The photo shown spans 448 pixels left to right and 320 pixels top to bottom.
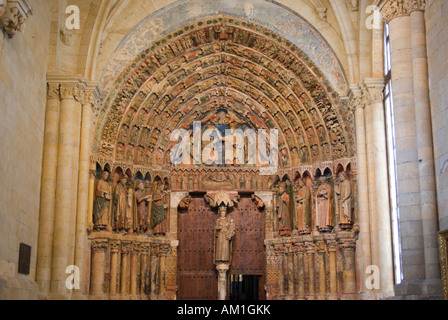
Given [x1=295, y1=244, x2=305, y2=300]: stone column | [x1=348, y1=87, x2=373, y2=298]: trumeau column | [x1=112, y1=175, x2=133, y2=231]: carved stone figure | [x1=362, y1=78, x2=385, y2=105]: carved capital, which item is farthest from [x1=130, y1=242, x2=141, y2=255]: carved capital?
[x1=362, y1=78, x2=385, y2=105]: carved capital

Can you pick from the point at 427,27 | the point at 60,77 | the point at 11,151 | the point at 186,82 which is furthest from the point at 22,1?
the point at 186,82

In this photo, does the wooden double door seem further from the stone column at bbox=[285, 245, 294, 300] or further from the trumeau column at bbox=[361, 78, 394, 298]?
the trumeau column at bbox=[361, 78, 394, 298]

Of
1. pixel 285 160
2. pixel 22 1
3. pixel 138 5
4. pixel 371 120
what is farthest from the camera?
pixel 285 160

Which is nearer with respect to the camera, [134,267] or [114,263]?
[114,263]

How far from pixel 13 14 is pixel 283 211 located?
1174cm

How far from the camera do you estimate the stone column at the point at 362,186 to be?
18094 mm

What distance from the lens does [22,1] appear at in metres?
12.5

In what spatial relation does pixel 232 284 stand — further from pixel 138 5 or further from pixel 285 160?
pixel 138 5

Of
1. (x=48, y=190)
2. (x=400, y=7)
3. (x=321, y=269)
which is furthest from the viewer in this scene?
Answer: (x=321, y=269)

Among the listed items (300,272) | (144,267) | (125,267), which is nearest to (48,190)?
(125,267)

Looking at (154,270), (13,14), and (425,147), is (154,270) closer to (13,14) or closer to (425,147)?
(13,14)

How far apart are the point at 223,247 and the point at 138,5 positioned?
8154 mm

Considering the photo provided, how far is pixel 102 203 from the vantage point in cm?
1950

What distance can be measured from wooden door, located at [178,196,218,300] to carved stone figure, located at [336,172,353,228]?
495 centimetres
